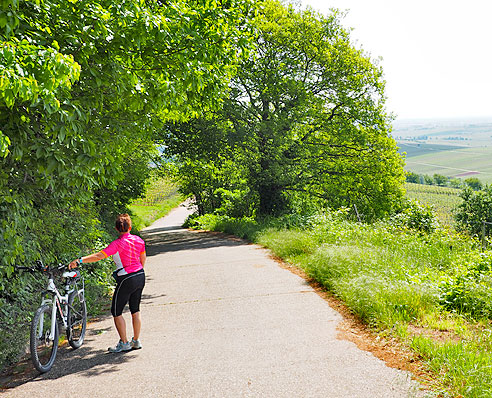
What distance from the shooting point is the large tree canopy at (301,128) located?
2231 cm

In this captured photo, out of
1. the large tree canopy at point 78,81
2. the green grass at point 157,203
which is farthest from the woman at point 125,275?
the green grass at point 157,203

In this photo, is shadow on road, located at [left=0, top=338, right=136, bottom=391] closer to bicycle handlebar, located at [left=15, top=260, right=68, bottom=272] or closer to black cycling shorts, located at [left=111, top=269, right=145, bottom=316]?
black cycling shorts, located at [left=111, top=269, right=145, bottom=316]

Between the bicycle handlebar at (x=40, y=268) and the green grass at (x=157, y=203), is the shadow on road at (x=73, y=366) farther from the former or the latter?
the green grass at (x=157, y=203)

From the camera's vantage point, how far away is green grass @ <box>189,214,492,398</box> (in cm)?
434

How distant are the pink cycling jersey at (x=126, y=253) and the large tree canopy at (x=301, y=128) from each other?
15.6m

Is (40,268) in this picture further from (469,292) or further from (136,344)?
(469,292)

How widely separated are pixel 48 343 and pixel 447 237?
10.1m

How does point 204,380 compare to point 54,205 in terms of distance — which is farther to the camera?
point 54,205

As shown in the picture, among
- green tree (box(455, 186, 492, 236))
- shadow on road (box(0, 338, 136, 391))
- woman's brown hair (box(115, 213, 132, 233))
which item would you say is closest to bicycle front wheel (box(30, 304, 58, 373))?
shadow on road (box(0, 338, 136, 391))

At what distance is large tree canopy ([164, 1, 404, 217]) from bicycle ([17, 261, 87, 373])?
1522 cm

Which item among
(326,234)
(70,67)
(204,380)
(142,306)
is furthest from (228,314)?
(326,234)

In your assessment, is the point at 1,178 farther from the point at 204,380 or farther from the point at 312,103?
the point at 312,103

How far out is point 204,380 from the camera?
4684 mm

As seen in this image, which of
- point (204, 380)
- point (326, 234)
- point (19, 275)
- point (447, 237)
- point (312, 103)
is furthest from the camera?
point (312, 103)
